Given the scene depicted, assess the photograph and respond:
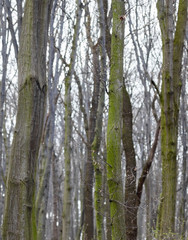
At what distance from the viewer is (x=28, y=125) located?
7.73 feet

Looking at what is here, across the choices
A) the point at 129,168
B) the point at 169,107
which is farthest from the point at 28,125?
the point at 129,168

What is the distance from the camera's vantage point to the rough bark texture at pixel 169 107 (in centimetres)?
550

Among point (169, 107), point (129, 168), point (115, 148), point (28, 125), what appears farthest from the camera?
point (129, 168)

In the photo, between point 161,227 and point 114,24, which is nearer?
point 114,24

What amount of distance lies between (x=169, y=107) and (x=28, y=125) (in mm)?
3810

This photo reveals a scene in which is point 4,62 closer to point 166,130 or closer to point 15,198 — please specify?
point 166,130

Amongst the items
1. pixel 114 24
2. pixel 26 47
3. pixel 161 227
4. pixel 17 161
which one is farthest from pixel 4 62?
pixel 161 227

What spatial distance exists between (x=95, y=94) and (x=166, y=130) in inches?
114

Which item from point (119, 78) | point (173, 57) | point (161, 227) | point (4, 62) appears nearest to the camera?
point (119, 78)

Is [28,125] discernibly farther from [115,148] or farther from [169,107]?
[169,107]

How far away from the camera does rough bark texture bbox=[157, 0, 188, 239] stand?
5.50 m

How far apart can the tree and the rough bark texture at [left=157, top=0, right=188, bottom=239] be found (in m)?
3.37

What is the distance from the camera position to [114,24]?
15.8 feet

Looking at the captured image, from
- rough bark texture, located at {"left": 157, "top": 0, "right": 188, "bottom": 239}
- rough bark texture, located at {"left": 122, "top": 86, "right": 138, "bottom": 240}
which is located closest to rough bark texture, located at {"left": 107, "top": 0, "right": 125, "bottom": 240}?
rough bark texture, located at {"left": 157, "top": 0, "right": 188, "bottom": 239}
